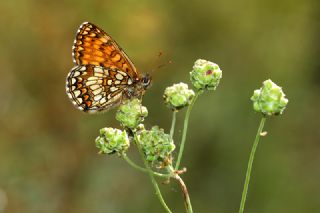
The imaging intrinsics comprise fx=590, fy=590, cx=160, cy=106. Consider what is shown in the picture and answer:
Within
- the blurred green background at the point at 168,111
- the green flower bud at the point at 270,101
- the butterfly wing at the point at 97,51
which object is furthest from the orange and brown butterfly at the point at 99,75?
the blurred green background at the point at 168,111

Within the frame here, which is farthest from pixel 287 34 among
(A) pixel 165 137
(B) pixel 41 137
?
(A) pixel 165 137

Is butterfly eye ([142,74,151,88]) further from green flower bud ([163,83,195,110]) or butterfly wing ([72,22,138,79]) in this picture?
green flower bud ([163,83,195,110])

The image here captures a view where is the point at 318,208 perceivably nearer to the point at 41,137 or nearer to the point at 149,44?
the point at 149,44

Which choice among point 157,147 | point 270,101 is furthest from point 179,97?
point 270,101

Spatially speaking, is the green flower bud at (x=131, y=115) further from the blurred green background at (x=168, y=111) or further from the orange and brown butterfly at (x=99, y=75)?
the blurred green background at (x=168, y=111)

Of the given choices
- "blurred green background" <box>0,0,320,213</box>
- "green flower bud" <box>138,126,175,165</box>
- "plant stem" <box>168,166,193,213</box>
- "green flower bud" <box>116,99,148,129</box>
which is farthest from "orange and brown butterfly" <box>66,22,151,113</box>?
"blurred green background" <box>0,0,320,213</box>

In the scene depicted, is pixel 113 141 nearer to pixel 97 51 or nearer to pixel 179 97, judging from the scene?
pixel 179 97
